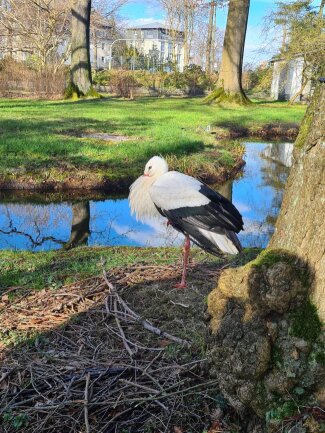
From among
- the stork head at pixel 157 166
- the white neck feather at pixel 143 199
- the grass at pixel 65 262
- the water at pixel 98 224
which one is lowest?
the water at pixel 98 224

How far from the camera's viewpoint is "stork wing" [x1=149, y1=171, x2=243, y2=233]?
4215 mm

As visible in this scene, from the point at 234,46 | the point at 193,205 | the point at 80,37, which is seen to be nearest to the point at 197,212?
the point at 193,205

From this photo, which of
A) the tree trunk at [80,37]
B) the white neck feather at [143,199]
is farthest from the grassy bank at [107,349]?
the tree trunk at [80,37]

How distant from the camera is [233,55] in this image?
2580 cm

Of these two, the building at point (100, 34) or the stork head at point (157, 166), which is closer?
the stork head at point (157, 166)

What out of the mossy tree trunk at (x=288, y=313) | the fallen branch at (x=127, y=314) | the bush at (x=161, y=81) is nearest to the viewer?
the mossy tree trunk at (x=288, y=313)

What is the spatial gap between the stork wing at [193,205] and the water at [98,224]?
8.54ft

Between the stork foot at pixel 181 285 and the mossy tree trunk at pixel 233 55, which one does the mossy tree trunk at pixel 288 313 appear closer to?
the stork foot at pixel 181 285

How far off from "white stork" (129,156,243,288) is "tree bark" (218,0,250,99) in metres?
22.6

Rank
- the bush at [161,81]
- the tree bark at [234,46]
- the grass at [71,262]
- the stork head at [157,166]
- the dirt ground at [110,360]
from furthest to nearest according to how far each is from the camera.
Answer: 1. the bush at [161,81]
2. the tree bark at [234,46]
3. the stork head at [157,166]
4. the grass at [71,262]
5. the dirt ground at [110,360]

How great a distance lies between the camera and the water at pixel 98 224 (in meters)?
7.41

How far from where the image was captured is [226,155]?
12.4 metres

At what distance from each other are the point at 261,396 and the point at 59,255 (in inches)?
162

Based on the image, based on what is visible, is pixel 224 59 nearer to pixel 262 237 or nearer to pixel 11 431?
pixel 262 237
